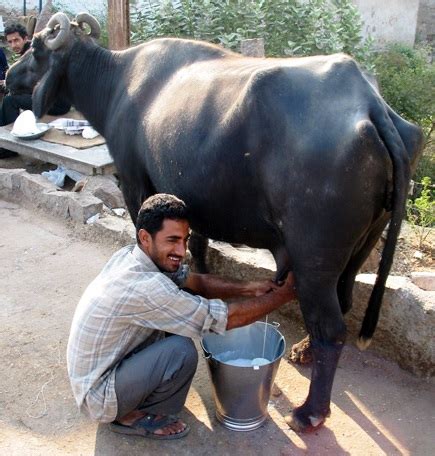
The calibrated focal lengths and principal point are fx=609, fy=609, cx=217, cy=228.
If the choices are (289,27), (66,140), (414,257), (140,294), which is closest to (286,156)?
(140,294)

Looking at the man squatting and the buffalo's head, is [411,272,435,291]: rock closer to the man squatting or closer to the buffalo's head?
the man squatting

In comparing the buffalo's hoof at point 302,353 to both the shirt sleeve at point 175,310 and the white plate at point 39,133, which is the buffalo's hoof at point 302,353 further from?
the white plate at point 39,133

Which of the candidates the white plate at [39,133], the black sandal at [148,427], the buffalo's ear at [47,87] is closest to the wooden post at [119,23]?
the white plate at [39,133]

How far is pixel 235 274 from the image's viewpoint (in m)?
4.08

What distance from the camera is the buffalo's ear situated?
14.9ft

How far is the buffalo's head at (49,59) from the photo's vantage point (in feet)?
14.6

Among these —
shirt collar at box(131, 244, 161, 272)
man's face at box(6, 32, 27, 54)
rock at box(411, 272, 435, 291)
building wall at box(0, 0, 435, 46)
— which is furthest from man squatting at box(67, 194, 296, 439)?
building wall at box(0, 0, 435, 46)

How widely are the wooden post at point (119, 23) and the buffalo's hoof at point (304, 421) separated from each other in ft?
14.7

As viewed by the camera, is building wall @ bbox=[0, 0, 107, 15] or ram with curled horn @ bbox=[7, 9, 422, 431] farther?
building wall @ bbox=[0, 0, 107, 15]

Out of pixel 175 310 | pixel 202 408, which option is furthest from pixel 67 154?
pixel 175 310

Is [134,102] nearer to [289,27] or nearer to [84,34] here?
[84,34]

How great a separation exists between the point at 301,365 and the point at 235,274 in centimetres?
82

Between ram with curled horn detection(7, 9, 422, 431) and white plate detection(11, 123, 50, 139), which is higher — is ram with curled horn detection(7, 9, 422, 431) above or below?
above

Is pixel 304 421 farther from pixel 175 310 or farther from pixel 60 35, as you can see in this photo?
pixel 60 35
